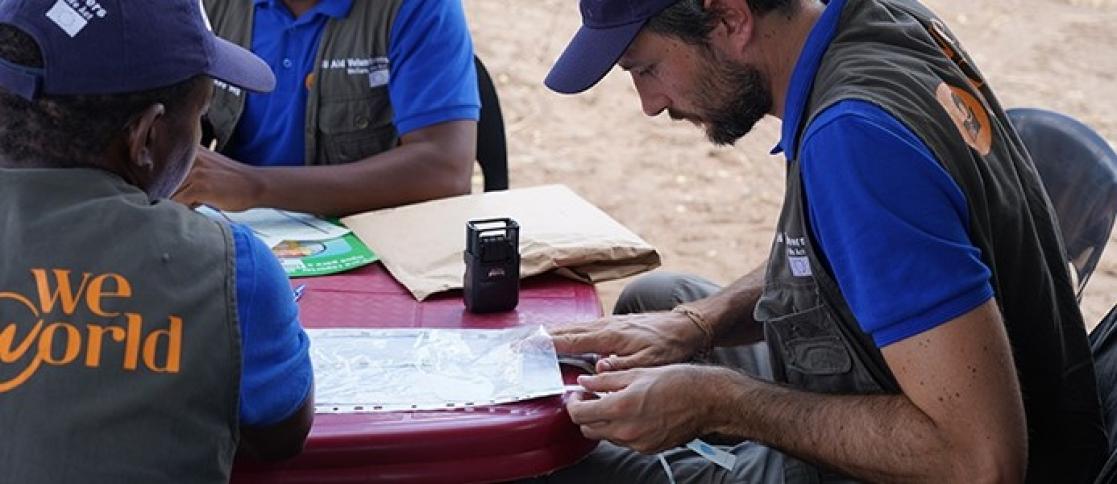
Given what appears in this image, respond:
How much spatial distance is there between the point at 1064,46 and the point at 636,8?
6.05 m

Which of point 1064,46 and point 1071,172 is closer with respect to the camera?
point 1071,172

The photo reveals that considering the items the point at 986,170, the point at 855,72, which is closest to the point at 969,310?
the point at 986,170

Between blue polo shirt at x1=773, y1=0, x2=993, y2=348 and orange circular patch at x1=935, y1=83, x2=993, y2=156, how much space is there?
0.39ft

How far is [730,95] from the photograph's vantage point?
2.19 metres

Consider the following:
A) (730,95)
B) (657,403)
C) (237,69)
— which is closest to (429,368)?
(657,403)

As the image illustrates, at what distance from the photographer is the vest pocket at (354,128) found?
2992 millimetres

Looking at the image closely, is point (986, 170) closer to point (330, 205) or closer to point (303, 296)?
point (303, 296)

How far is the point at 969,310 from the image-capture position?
70.6 inches

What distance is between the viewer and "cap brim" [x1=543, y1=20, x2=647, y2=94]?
2.19 metres

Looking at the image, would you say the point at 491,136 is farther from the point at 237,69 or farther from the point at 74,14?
the point at 74,14

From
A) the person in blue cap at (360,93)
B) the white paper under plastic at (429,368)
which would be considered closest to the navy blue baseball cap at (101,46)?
the white paper under plastic at (429,368)

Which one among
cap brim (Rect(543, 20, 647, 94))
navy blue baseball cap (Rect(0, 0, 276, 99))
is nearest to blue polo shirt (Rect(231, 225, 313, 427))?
navy blue baseball cap (Rect(0, 0, 276, 99))

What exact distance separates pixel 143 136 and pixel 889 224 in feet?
3.23

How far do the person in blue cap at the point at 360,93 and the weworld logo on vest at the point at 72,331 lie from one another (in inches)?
49.4
